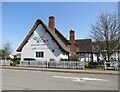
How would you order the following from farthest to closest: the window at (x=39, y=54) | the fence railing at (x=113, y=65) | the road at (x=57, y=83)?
the window at (x=39, y=54) < the fence railing at (x=113, y=65) < the road at (x=57, y=83)

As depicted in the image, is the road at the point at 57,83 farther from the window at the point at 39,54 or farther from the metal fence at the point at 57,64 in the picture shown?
the window at the point at 39,54

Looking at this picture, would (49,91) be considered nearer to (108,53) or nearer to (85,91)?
(85,91)

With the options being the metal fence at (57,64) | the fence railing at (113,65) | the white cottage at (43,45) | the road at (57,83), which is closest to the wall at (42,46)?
the white cottage at (43,45)

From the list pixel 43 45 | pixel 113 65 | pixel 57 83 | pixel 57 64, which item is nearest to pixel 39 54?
pixel 43 45

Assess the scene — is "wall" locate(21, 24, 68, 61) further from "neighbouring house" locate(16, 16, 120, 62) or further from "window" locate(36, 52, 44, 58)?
A: "window" locate(36, 52, 44, 58)

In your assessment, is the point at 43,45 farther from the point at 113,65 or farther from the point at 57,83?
the point at 57,83

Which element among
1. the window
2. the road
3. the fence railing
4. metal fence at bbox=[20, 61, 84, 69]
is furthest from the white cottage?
the road

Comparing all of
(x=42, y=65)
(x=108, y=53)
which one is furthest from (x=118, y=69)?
(x=42, y=65)

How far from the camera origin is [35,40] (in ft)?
119

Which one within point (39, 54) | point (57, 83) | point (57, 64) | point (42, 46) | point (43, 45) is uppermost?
point (43, 45)

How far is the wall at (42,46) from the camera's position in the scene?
34503 millimetres

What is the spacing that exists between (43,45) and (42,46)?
252 mm

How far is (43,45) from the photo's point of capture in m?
35.5

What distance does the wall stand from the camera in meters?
34.5
